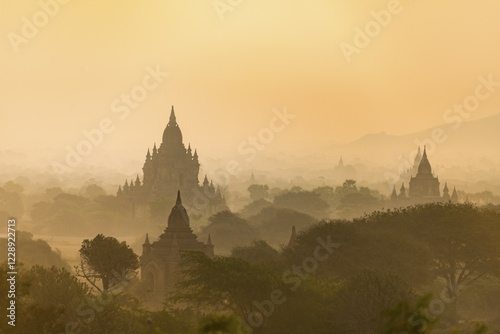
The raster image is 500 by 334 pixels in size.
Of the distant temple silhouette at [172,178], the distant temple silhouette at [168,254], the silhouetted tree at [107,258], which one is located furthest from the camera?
the distant temple silhouette at [172,178]

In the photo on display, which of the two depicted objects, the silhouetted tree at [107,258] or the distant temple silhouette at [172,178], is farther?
the distant temple silhouette at [172,178]

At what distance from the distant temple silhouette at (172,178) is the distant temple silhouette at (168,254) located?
202 ft

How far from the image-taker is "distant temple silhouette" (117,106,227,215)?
129750 millimetres

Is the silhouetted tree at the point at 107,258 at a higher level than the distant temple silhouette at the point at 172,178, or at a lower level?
lower

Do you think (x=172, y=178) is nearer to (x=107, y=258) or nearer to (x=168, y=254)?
(x=168, y=254)

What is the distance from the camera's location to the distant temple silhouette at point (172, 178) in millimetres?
129750

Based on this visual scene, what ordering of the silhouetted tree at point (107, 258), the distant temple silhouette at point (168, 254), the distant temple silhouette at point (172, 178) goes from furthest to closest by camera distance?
the distant temple silhouette at point (172, 178) < the distant temple silhouette at point (168, 254) < the silhouetted tree at point (107, 258)

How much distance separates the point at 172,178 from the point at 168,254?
217 feet

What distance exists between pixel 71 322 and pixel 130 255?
46.0ft

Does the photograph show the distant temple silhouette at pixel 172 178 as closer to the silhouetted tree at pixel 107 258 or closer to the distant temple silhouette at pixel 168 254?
the distant temple silhouette at pixel 168 254

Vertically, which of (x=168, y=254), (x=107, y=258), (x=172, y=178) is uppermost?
(x=172, y=178)

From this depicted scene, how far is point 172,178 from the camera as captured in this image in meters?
130

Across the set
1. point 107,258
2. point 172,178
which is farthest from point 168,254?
point 172,178

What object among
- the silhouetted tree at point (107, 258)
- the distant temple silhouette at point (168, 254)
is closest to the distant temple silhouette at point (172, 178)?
the distant temple silhouette at point (168, 254)
